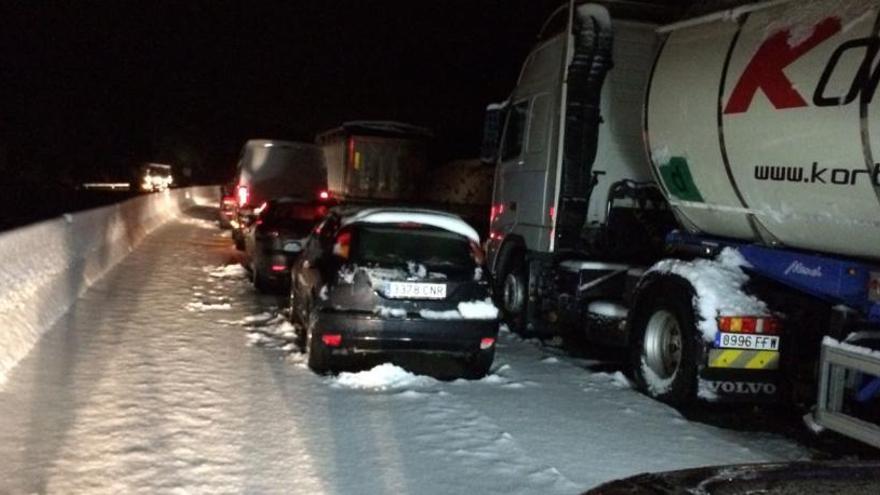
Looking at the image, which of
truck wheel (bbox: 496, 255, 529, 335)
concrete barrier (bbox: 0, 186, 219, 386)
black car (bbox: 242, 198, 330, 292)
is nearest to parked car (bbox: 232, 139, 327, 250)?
concrete barrier (bbox: 0, 186, 219, 386)

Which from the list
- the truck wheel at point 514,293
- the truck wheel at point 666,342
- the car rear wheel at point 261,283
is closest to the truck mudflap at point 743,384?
the truck wheel at point 666,342

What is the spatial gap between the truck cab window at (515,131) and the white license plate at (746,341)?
4.77 metres

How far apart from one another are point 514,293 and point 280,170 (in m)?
9.88

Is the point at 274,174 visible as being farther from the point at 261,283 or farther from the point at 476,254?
the point at 476,254

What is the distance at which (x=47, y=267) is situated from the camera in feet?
33.4

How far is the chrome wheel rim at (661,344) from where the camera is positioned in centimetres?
833

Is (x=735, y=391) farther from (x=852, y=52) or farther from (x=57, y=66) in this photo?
(x=57, y=66)

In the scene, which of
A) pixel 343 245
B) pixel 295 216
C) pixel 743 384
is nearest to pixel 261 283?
pixel 295 216

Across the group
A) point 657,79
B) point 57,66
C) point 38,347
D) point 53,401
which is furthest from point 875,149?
point 57,66

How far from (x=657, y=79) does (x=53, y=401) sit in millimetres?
5779

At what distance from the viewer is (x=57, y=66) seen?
70.8 m

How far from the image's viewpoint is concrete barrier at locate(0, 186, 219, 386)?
8.25 meters

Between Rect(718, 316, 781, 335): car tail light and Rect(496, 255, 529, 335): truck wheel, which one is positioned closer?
Rect(718, 316, 781, 335): car tail light

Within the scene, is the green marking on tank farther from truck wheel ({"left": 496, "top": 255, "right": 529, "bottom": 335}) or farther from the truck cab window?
the truck cab window
